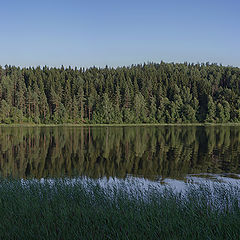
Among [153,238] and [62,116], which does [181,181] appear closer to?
[153,238]

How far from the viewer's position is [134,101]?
453ft

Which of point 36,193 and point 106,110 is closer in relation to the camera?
point 36,193

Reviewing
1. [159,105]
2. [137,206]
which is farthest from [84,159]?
[159,105]

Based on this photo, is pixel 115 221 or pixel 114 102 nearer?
pixel 115 221

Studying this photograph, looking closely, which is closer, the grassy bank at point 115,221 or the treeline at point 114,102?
the grassy bank at point 115,221

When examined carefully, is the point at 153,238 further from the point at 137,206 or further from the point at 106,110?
the point at 106,110

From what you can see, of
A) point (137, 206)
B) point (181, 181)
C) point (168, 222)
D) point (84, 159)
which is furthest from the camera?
point (84, 159)

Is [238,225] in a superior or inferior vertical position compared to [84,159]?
superior

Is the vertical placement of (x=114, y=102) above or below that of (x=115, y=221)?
above

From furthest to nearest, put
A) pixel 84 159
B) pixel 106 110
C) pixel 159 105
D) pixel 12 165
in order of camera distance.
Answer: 1. pixel 159 105
2. pixel 106 110
3. pixel 84 159
4. pixel 12 165

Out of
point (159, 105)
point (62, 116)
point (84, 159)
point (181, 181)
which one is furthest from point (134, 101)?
point (181, 181)

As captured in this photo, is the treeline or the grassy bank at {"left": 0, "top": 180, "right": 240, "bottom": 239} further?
the treeline

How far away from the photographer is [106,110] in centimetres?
13088

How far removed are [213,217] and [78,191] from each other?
259 inches
